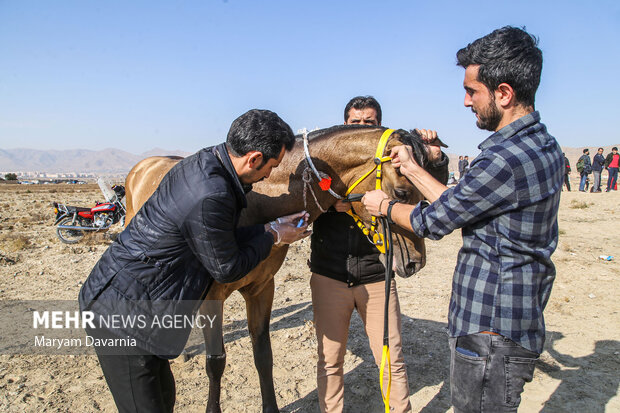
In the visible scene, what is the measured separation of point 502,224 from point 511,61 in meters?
0.68

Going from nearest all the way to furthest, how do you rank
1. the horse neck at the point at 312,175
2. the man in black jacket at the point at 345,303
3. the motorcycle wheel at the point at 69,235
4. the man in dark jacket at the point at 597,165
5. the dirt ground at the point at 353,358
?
the horse neck at the point at 312,175
the man in black jacket at the point at 345,303
the dirt ground at the point at 353,358
the motorcycle wheel at the point at 69,235
the man in dark jacket at the point at 597,165

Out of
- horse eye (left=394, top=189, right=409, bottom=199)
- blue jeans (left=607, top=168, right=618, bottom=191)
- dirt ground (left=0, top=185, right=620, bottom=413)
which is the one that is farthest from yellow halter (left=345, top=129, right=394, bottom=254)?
blue jeans (left=607, top=168, right=618, bottom=191)

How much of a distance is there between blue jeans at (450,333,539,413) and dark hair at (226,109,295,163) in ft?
4.27

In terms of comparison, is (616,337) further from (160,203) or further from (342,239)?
(160,203)

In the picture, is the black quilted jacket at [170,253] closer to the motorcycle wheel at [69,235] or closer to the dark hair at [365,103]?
the dark hair at [365,103]

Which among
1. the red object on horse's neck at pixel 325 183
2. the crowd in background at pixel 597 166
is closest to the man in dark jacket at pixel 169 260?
the red object on horse's neck at pixel 325 183

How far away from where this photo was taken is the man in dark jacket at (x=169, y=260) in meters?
1.82

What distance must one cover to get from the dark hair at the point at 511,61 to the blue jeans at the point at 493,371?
107cm

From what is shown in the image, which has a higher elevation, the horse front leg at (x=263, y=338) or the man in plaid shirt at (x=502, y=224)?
the man in plaid shirt at (x=502, y=224)

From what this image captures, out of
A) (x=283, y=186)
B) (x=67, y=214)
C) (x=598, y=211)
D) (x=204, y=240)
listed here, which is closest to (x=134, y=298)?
(x=204, y=240)

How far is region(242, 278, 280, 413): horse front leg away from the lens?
3461 millimetres

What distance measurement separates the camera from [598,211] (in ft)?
47.2

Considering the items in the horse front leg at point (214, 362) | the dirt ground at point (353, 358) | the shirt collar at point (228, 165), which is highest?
the shirt collar at point (228, 165)

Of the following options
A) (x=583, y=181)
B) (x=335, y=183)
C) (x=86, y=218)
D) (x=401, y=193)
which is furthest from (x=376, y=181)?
(x=583, y=181)
